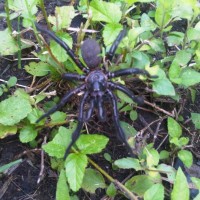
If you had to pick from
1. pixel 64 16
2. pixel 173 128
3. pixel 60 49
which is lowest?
pixel 173 128

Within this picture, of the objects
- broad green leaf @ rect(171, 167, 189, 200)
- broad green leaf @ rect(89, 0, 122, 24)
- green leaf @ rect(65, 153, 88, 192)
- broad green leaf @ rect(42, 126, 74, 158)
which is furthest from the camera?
broad green leaf @ rect(89, 0, 122, 24)

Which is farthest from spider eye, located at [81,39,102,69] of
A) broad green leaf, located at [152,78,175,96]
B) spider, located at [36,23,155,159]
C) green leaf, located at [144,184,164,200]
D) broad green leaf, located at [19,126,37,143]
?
green leaf, located at [144,184,164,200]

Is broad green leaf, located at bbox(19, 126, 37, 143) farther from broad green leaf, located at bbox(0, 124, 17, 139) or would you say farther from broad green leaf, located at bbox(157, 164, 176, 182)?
broad green leaf, located at bbox(157, 164, 176, 182)

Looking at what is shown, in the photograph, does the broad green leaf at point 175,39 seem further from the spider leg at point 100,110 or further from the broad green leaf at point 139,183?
the broad green leaf at point 139,183

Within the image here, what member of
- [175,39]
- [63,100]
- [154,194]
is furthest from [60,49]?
[154,194]

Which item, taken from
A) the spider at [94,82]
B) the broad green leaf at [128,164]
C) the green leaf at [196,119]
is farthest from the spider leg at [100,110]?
the green leaf at [196,119]

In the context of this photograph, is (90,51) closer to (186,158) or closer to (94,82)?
(94,82)
